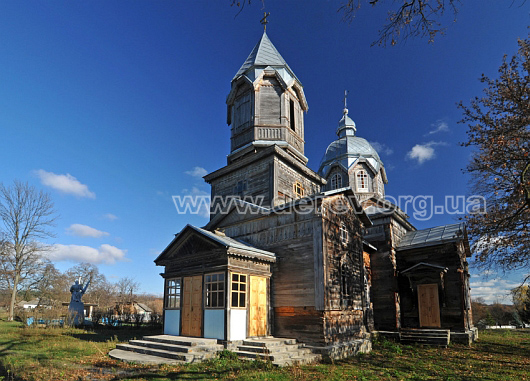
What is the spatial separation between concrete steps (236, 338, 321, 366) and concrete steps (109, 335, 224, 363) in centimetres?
92

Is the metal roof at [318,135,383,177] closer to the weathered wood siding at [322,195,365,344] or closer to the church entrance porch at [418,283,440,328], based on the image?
the church entrance porch at [418,283,440,328]

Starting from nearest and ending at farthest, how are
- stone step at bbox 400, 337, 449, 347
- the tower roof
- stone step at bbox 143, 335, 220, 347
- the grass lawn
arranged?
the grass lawn < stone step at bbox 143, 335, 220, 347 < stone step at bbox 400, 337, 449, 347 < the tower roof

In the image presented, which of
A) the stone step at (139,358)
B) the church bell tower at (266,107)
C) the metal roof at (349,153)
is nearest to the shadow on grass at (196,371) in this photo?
the stone step at (139,358)

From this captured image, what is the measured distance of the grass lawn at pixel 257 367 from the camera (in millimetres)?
8906

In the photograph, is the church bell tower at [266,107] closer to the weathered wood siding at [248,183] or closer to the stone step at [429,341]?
the weathered wood siding at [248,183]

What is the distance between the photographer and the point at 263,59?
20.8 meters

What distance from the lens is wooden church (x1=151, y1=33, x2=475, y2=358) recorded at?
12.7 m

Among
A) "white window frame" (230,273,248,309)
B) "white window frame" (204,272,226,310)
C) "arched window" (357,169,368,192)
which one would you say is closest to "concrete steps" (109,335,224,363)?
"white window frame" (204,272,226,310)

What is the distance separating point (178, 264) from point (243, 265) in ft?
10.8

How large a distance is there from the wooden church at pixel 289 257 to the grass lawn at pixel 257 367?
60.8 inches

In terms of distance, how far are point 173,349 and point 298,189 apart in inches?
429

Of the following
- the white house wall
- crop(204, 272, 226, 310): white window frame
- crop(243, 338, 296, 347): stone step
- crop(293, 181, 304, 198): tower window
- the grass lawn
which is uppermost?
crop(293, 181, 304, 198): tower window

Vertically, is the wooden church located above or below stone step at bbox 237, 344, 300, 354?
above

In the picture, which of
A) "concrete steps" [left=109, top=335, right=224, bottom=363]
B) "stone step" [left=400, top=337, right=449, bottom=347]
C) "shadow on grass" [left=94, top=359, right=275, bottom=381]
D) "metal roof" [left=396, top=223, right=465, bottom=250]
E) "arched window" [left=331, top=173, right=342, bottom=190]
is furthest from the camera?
"arched window" [left=331, top=173, right=342, bottom=190]
